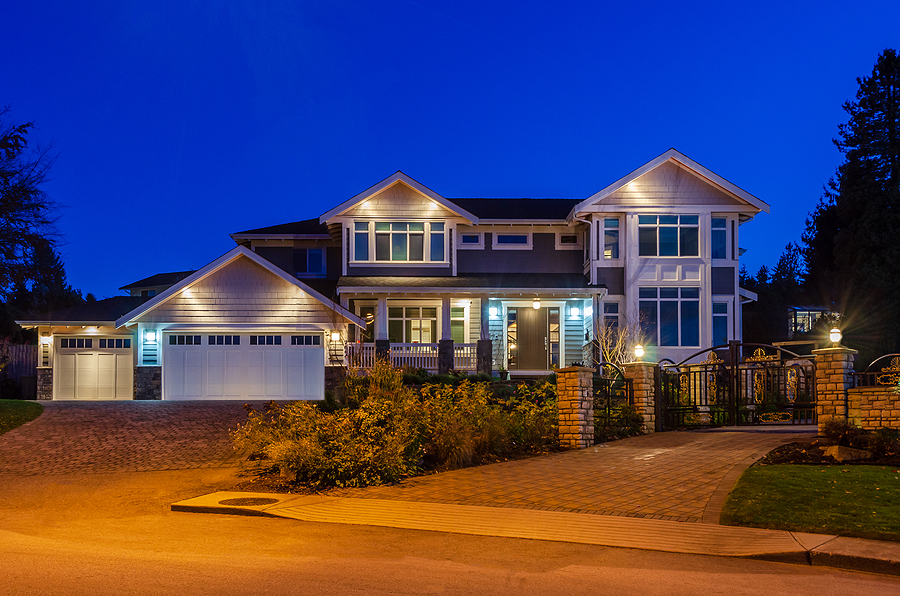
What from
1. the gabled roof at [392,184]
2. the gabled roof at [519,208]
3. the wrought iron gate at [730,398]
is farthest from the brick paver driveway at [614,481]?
the gabled roof at [519,208]

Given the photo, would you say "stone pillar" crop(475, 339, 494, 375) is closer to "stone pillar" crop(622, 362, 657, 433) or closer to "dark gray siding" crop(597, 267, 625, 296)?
"dark gray siding" crop(597, 267, 625, 296)

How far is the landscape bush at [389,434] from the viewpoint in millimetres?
10828

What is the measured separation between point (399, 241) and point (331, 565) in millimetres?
20151

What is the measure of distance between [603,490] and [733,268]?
706 inches

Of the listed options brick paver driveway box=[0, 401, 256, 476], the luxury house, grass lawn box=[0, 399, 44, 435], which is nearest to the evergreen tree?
the luxury house

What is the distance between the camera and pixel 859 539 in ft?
23.4

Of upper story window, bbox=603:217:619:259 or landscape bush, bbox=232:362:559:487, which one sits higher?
upper story window, bbox=603:217:619:259

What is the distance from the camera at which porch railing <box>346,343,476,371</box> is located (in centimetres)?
2319

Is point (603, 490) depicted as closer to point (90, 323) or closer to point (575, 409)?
point (575, 409)

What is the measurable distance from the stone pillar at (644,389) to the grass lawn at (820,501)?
544 centimetres

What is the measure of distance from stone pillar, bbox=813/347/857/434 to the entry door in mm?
13289

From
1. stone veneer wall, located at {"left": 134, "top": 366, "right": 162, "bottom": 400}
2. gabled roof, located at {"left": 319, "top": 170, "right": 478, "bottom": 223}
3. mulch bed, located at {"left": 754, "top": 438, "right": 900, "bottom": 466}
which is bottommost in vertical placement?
mulch bed, located at {"left": 754, "top": 438, "right": 900, "bottom": 466}

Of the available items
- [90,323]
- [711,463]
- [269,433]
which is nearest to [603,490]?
[711,463]

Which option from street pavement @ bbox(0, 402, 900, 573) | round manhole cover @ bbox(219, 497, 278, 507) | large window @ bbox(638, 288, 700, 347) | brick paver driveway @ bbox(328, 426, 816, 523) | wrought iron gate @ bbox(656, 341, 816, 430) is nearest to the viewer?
street pavement @ bbox(0, 402, 900, 573)
